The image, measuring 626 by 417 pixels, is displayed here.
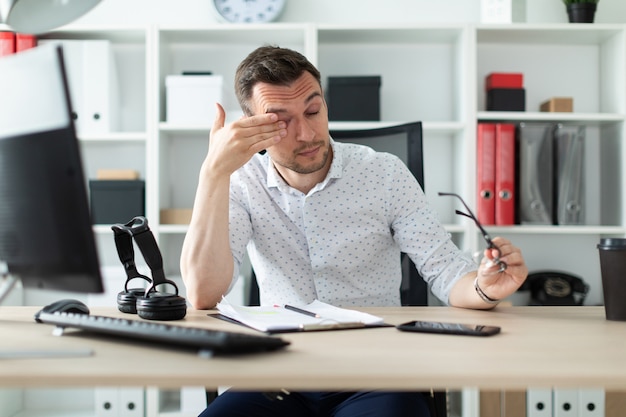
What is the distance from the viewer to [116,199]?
8.94ft

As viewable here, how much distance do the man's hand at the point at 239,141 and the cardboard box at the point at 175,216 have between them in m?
1.17

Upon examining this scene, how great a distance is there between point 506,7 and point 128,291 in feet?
6.98

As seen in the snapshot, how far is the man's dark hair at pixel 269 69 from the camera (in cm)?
164

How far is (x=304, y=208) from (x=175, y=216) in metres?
1.15

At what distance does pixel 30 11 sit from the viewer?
123cm

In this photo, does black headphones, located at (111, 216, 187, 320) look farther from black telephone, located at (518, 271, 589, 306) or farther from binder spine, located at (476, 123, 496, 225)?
black telephone, located at (518, 271, 589, 306)

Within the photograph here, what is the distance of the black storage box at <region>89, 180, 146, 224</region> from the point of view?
2721mm

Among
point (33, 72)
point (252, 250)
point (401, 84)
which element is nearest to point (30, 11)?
Answer: point (33, 72)

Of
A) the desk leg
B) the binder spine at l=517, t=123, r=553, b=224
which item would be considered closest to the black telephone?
the binder spine at l=517, t=123, r=553, b=224

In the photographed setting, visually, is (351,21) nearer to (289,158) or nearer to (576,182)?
(576,182)

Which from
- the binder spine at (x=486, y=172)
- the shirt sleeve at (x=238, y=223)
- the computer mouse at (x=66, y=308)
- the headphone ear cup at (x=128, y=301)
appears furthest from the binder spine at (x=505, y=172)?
the computer mouse at (x=66, y=308)

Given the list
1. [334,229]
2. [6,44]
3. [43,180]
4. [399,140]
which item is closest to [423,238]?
[334,229]

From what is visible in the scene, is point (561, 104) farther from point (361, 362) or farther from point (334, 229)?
point (361, 362)

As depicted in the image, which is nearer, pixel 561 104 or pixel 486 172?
pixel 486 172
